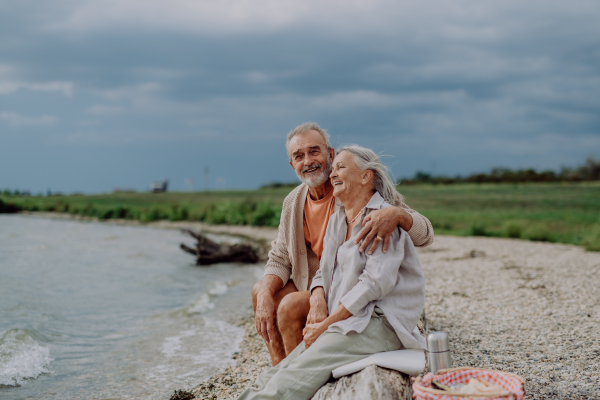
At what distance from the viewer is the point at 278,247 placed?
13.4ft

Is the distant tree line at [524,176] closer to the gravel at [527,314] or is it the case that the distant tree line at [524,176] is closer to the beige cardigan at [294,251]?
the gravel at [527,314]

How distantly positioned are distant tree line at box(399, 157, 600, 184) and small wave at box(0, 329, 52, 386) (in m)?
42.4

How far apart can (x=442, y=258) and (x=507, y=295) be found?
5142mm

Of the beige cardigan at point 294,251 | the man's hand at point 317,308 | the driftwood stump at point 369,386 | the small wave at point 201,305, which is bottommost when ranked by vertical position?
the small wave at point 201,305

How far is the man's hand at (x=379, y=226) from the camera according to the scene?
2996 mm

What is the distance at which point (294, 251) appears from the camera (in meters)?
3.93

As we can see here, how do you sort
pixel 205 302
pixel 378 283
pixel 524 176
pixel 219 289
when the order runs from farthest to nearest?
pixel 524 176 < pixel 219 289 < pixel 205 302 < pixel 378 283

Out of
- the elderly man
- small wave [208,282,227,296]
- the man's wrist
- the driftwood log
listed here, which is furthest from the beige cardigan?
the driftwood log

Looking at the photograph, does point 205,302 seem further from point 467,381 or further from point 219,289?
point 467,381

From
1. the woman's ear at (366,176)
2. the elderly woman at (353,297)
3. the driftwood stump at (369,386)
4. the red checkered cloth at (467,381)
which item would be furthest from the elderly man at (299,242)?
the red checkered cloth at (467,381)

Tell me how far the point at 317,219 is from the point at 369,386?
1479mm

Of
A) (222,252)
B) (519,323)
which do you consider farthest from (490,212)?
(519,323)

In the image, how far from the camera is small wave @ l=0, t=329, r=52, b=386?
5928mm

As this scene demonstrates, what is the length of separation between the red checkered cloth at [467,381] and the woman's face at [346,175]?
4.09ft
